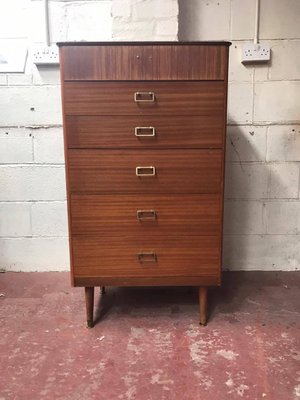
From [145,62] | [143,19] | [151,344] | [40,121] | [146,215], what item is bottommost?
[151,344]

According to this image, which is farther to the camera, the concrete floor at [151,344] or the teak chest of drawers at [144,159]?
the teak chest of drawers at [144,159]

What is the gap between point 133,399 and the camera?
1.21 metres

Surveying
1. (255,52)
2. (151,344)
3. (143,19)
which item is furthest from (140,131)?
(255,52)

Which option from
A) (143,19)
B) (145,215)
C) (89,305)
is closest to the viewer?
(145,215)

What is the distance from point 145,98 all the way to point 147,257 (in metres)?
0.61

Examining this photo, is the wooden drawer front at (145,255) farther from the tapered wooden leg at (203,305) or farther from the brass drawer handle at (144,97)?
the brass drawer handle at (144,97)

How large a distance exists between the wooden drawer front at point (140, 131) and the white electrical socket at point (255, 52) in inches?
28.3

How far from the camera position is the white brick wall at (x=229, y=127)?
1.98 metres

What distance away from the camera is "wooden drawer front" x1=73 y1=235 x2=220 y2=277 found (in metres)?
1.55

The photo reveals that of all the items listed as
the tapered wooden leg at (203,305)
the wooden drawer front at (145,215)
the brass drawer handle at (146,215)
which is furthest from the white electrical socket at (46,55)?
the tapered wooden leg at (203,305)

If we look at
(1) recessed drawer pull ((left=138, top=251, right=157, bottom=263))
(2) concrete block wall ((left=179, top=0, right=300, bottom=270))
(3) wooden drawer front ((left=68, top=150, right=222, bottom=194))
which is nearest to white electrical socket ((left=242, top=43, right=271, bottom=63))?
(2) concrete block wall ((left=179, top=0, right=300, bottom=270))

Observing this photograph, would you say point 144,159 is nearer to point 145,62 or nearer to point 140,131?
point 140,131

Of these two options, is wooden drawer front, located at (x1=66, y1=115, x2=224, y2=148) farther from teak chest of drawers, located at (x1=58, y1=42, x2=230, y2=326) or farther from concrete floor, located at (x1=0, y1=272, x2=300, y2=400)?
concrete floor, located at (x1=0, y1=272, x2=300, y2=400)

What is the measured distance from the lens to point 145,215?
60.1 inches
